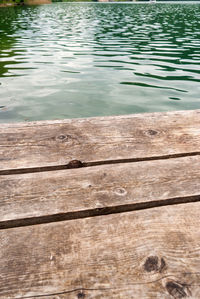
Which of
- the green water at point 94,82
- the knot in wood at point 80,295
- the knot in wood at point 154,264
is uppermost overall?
the knot in wood at point 80,295

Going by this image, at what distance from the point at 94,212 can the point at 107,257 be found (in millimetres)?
308

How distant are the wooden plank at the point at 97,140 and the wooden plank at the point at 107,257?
635 millimetres

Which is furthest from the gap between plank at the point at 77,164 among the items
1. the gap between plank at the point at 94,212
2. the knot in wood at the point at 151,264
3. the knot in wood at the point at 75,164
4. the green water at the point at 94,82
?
the green water at the point at 94,82

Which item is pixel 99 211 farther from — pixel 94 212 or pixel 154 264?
pixel 154 264

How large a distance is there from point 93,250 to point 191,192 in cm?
75

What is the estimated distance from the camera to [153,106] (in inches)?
211

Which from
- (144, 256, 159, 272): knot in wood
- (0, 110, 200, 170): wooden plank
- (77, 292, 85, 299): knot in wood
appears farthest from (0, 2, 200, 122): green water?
(77, 292, 85, 299): knot in wood

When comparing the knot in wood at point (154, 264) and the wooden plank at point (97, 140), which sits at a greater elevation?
the wooden plank at point (97, 140)

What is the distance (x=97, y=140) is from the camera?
2.08m

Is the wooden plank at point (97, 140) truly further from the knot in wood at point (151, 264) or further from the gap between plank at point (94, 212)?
the knot in wood at point (151, 264)

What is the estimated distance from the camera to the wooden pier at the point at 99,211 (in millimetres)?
1051

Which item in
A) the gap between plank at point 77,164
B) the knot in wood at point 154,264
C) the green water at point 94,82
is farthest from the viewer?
the green water at point 94,82

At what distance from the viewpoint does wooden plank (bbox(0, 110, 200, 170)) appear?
6.18 feet

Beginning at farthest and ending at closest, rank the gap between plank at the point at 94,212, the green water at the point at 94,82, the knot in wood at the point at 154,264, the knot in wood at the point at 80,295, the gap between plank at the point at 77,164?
the green water at the point at 94,82 → the gap between plank at the point at 77,164 → the gap between plank at the point at 94,212 → the knot in wood at the point at 154,264 → the knot in wood at the point at 80,295
